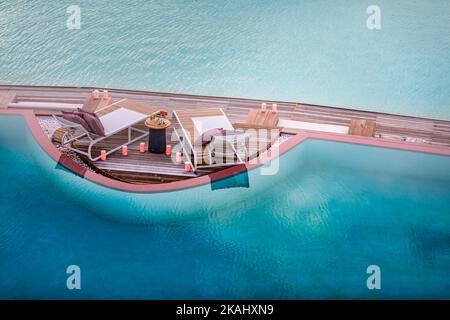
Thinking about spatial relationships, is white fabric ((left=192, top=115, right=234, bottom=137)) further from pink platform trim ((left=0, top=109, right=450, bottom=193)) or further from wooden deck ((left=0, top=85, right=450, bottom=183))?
pink platform trim ((left=0, top=109, right=450, bottom=193))

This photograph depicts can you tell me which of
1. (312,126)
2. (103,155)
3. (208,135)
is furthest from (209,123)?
(312,126)

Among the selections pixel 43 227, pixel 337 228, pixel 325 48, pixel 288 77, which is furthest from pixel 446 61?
pixel 43 227

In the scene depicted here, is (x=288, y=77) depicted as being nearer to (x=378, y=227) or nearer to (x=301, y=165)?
(x=301, y=165)

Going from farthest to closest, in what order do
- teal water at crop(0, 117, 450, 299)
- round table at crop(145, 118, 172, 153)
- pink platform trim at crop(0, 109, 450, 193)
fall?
round table at crop(145, 118, 172, 153), pink platform trim at crop(0, 109, 450, 193), teal water at crop(0, 117, 450, 299)

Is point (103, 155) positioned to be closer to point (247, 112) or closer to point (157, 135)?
point (157, 135)

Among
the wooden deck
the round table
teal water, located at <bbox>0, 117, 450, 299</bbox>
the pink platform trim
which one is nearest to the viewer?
teal water, located at <bbox>0, 117, 450, 299</bbox>

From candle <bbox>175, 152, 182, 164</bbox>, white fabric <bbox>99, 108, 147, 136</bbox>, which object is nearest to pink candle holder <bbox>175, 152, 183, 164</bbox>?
candle <bbox>175, 152, 182, 164</bbox>

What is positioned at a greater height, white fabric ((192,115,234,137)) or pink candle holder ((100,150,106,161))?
white fabric ((192,115,234,137))
